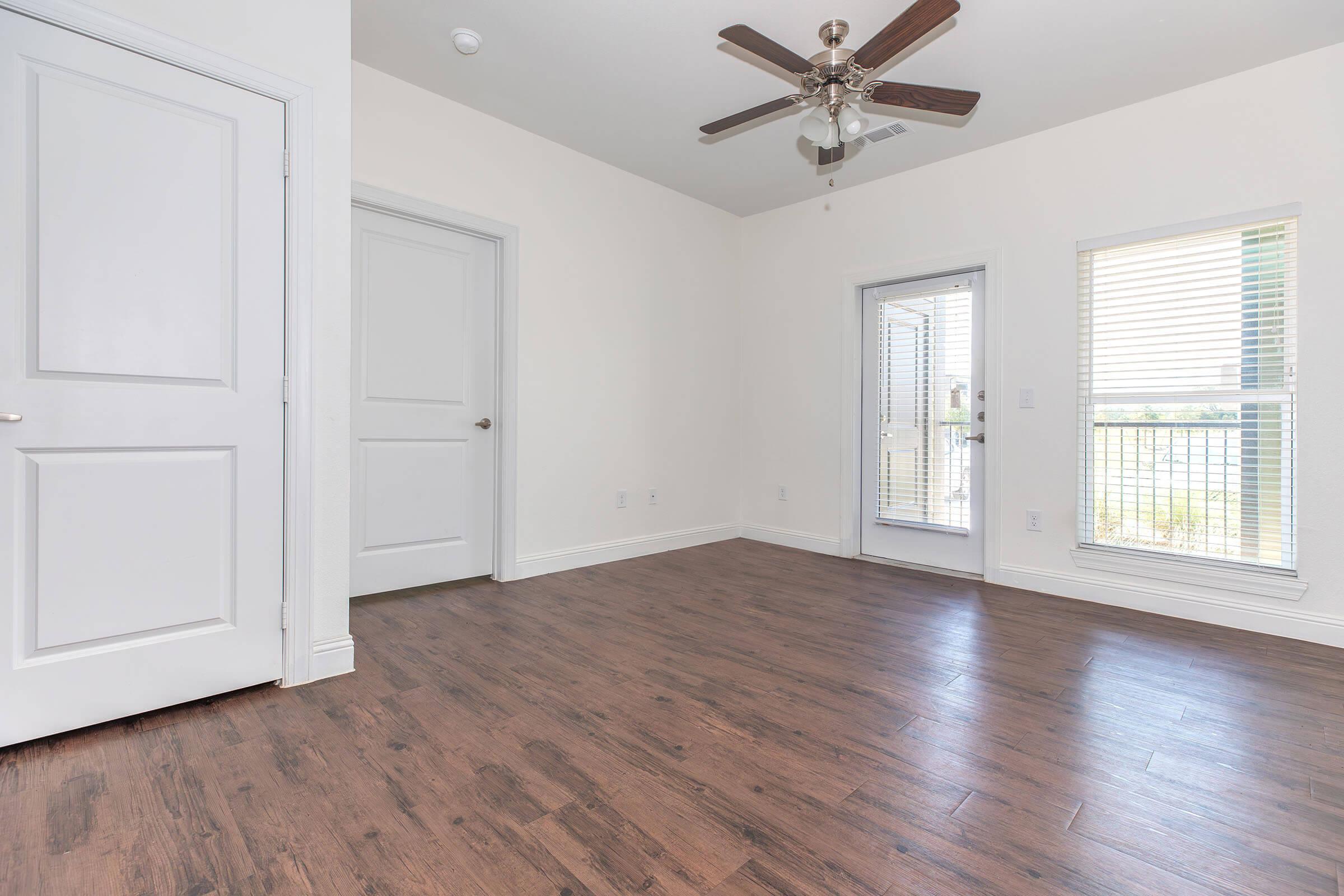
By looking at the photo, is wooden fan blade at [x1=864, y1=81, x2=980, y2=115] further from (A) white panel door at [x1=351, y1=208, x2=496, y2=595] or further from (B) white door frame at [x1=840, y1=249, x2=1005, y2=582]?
(A) white panel door at [x1=351, y1=208, x2=496, y2=595]

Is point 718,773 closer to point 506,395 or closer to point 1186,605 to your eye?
point 506,395

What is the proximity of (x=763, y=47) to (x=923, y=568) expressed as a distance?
11.1ft

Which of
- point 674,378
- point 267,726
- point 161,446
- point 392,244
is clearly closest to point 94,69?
point 161,446

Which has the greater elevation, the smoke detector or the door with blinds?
the smoke detector

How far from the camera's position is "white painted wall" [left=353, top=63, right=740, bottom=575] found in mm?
3449

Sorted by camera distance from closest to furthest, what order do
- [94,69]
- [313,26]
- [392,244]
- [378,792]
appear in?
[378,792], [94,69], [313,26], [392,244]

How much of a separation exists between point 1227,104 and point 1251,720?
2.99m

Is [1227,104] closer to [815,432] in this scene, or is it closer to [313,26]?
[815,432]

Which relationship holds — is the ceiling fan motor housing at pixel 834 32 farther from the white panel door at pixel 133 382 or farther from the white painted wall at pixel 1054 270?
the white panel door at pixel 133 382

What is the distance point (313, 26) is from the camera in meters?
2.25

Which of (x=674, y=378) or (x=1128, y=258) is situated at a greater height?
(x=1128, y=258)

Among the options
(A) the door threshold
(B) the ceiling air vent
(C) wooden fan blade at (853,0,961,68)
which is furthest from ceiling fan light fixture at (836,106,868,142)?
(A) the door threshold

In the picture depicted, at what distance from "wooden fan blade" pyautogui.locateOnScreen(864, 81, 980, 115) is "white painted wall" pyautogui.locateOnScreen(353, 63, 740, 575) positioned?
2132 mm

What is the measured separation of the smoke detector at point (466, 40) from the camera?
2.81 metres
